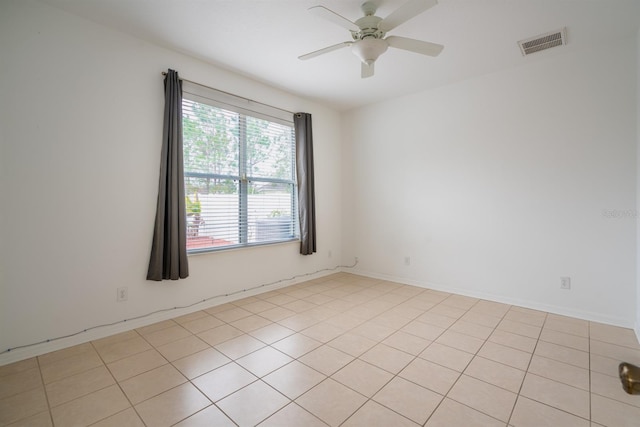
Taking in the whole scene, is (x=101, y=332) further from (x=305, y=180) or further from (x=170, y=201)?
(x=305, y=180)

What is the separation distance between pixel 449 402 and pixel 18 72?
377 centimetres

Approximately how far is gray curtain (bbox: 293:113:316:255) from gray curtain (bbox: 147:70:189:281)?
5.54 feet

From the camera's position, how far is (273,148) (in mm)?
4020

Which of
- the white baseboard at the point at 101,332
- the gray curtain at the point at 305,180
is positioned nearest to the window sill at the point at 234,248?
the gray curtain at the point at 305,180

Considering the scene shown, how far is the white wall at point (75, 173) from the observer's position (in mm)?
2211

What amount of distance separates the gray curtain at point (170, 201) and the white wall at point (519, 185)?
282 cm

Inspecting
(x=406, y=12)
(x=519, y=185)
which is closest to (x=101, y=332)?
(x=406, y=12)

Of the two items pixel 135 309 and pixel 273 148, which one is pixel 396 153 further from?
pixel 135 309

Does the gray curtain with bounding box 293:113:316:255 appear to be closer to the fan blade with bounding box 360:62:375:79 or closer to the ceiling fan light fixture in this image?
the fan blade with bounding box 360:62:375:79

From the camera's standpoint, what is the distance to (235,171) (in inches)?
140

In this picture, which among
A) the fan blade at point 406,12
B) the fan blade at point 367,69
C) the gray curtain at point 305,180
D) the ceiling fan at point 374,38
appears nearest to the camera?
the fan blade at point 406,12

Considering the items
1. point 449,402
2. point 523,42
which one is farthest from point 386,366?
point 523,42

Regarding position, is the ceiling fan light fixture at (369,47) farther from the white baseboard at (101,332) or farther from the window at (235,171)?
the white baseboard at (101,332)

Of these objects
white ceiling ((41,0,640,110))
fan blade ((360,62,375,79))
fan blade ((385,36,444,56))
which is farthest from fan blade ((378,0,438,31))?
fan blade ((360,62,375,79))
